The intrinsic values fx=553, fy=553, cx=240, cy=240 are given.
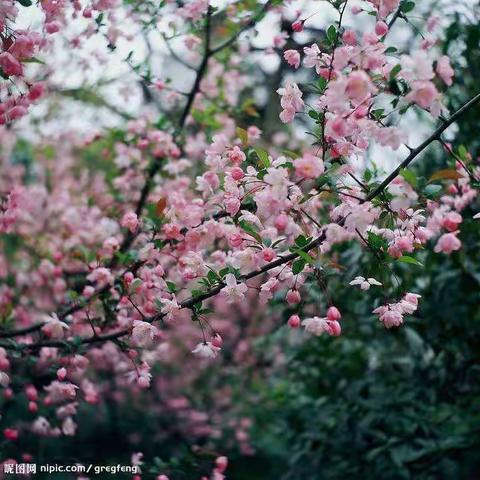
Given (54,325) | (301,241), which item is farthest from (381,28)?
(54,325)

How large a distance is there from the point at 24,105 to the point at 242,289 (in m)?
1.01

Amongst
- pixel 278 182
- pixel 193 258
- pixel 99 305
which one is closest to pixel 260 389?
pixel 99 305

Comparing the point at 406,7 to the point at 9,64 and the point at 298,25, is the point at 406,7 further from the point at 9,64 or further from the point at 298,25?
the point at 9,64

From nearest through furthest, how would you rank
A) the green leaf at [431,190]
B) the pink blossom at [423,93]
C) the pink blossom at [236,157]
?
1. the pink blossom at [423,93]
2. the green leaf at [431,190]
3. the pink blossom at [236,157]

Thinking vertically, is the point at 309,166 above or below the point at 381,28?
below

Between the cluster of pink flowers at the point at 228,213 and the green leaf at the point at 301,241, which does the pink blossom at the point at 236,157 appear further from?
the green leaf at the point at 301,241

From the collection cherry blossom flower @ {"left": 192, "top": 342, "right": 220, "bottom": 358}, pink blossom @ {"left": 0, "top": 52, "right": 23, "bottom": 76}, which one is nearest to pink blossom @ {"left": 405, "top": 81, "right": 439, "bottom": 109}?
cherry blossom flower @ {"left": 192, "top": 342, "right": 220, "bottom": 358}

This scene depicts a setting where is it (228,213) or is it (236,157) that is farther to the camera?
(228,213)

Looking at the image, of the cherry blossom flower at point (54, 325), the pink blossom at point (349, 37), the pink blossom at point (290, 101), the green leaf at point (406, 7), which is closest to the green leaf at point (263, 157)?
the pink blossom at point (290, 101)

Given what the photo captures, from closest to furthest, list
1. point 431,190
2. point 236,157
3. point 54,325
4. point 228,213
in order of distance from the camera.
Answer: point 431,190 → point 236,157 → point 228,213 → point 54,325

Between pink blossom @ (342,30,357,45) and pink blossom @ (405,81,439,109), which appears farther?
pink blossom @ (342,30,357,45)

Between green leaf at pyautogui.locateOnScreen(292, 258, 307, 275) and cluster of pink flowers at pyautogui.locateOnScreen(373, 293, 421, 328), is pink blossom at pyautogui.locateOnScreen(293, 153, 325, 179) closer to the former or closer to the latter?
green leaf at pyautogui.locateOnScreen(292, 258, 307, 275)

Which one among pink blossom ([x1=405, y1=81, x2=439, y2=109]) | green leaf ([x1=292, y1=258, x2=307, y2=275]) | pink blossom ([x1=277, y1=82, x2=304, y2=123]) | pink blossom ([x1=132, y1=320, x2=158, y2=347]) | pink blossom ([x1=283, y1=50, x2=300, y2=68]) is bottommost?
green leaf ([x1=292, y1=258, x2=307, y2=275])

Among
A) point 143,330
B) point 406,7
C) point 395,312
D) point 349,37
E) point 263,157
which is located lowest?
point 395,312
